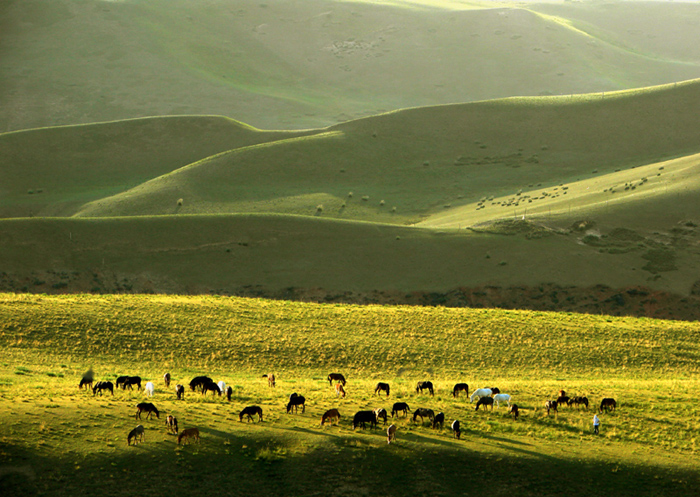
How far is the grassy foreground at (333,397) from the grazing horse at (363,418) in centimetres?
32

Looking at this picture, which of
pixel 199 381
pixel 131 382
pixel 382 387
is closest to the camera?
pixel 131 382

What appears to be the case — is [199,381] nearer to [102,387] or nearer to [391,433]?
[102,387]

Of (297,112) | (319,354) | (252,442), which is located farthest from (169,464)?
Result: (297,112)

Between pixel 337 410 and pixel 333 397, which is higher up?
pixel 337 410

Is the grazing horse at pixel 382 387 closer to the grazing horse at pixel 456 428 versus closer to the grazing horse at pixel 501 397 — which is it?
the grazing horse at pixel 501 397

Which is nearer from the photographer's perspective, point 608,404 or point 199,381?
point 199,381

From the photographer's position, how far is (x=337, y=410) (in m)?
23.4

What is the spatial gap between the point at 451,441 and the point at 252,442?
19.8 feet

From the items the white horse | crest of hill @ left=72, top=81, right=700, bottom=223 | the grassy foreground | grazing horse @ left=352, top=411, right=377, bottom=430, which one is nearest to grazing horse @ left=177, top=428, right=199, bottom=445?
the grassy foreground

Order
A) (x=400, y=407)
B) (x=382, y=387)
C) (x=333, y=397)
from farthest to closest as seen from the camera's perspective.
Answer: (x=382, y=387), (x=333, y=397), (x=400, y=407)

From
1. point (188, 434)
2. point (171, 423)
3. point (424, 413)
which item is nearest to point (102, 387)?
point (171, 423)

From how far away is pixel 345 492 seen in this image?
19469 millimetres

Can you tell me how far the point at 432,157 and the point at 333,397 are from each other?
246 ft

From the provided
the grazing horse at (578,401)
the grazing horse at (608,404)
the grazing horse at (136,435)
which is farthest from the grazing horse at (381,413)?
the grazing horse at (608,404)
